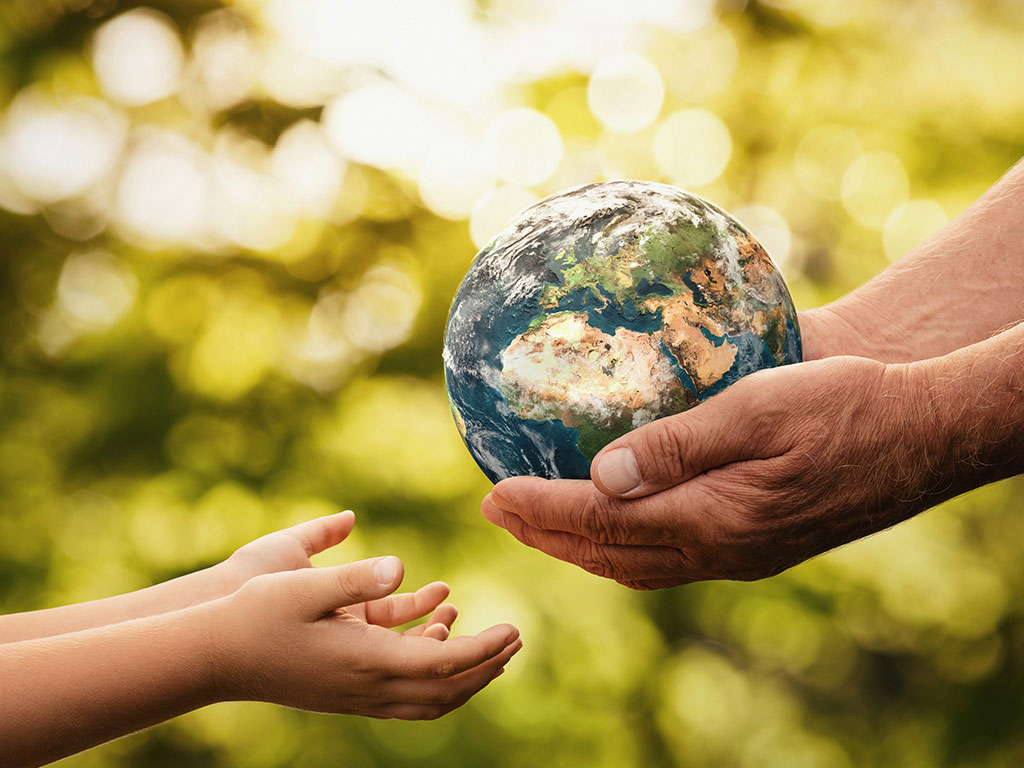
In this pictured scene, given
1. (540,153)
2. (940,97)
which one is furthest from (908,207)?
(540,153)

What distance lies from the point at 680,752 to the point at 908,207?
12.7 feet

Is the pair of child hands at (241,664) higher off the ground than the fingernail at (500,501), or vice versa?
the fingernail at (500,501)

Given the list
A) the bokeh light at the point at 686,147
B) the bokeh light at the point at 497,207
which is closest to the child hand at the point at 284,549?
the bokeh light at the point at 497,207

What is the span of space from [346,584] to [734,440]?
37.9 inches

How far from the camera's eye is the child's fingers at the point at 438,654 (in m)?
2.09

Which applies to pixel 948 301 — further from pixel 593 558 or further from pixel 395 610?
pixel 395 610

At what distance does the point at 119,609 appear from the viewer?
252cm

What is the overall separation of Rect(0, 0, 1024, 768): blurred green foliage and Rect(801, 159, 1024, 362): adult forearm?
2.60 meters

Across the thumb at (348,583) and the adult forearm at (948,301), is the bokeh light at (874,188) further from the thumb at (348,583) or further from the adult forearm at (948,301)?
the thumb at (348,583)

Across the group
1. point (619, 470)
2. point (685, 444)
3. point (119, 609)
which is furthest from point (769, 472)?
point (119, 609)

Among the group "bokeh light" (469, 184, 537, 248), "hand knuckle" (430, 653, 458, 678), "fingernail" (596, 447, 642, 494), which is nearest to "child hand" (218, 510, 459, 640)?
"hand knuckle" (430, 653, 458, 678)

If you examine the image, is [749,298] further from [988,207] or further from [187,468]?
[187,468]

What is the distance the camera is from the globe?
6.34ft

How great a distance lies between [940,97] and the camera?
19.0ft
